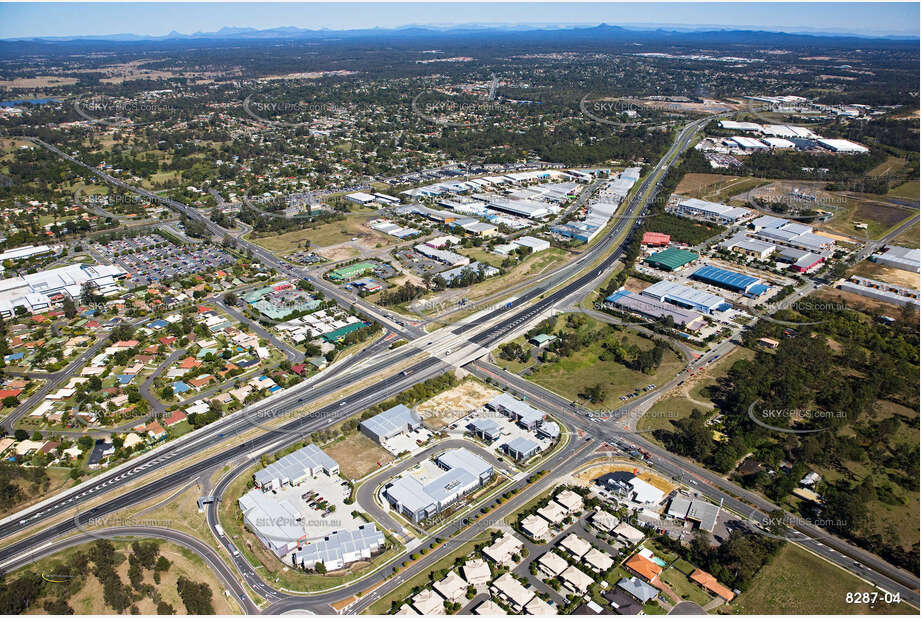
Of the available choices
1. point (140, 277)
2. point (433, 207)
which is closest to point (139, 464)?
point (140, 277)

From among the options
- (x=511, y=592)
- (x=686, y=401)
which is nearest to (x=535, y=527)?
(x=511, y=592)

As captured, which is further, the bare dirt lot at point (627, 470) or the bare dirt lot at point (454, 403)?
the bare dirt lot at point (454, 403)

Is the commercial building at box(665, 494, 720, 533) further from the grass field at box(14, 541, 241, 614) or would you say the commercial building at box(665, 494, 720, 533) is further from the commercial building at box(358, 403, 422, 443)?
the grass field at box(14, 541, 241, 614)

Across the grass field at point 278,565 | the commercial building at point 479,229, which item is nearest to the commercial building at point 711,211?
the commercial building at point 479,229

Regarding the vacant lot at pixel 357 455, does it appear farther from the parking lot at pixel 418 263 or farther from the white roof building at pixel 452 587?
the parking lot at pixel 418 263

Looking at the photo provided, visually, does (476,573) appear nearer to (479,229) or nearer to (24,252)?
(479,229)
